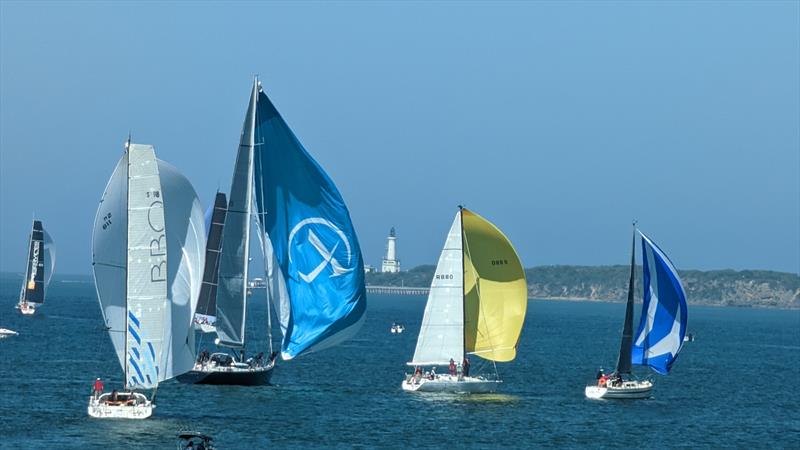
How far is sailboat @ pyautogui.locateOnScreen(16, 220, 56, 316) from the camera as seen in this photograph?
147m

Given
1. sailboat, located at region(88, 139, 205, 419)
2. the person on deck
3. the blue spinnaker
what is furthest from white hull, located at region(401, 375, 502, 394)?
the person on deck

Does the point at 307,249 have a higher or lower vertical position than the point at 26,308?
higher

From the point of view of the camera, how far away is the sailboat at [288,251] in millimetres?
68500

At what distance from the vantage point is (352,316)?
69.3m

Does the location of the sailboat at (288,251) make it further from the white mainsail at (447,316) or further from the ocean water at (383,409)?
the white mainsail at (447,316)

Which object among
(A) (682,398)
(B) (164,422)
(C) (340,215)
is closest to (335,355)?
(A) (682,398)

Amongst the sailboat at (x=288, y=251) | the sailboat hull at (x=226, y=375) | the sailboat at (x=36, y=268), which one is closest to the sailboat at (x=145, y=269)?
the sailboat hull at (x=226, y=375)

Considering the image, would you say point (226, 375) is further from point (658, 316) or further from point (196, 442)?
point (658, 316)

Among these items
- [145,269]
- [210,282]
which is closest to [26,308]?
[210,282]

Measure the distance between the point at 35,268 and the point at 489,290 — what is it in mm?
84230

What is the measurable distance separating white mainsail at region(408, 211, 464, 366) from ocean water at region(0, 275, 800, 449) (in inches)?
91.1

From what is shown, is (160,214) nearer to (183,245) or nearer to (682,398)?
(183,245)

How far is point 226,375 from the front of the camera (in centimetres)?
6794

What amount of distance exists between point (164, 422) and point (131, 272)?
637cm
